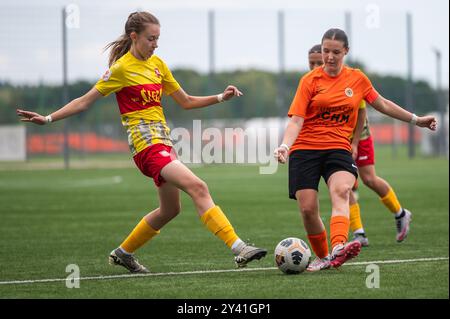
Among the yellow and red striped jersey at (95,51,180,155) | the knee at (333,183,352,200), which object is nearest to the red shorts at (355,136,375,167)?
the knee at (333,183,352,200)

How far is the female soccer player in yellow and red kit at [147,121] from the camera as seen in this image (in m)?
7.55

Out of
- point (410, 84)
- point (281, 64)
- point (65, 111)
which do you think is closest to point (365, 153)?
point (65, 111)

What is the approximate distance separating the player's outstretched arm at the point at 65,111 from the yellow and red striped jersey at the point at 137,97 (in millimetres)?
112

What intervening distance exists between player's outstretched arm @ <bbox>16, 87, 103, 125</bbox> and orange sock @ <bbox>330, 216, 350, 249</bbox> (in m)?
2.14

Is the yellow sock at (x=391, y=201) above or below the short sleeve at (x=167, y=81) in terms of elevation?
below

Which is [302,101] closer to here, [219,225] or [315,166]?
[315,166]

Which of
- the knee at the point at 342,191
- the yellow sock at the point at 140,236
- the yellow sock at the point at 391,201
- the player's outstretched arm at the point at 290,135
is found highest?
the player's outstretched arm at the point at 290,135

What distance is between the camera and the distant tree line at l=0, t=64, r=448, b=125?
1297 inches

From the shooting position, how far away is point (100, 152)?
3944cm

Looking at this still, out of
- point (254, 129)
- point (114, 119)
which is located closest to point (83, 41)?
point (114, 119)

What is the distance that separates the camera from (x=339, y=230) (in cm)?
764

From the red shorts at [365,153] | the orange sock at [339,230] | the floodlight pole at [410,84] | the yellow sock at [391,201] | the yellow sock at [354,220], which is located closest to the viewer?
the orange sock at [339,230]

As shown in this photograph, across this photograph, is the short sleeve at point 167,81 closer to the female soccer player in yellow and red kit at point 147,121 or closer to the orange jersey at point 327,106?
the female soccer player in yellow and red kit at point 147,121

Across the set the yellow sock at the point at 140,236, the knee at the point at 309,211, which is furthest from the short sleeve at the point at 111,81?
the knee at the point at 309,211
